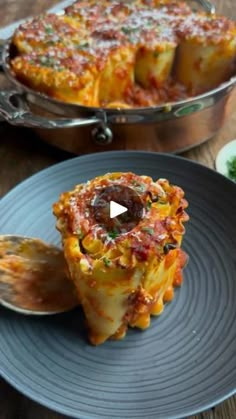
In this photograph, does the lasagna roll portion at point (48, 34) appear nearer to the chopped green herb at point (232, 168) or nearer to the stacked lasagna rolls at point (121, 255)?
the chopped green herb at point (232, 168)

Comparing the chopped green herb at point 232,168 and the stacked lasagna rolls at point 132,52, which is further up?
the stacked lasagna rolls at point 132,52

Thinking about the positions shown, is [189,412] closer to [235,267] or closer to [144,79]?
[235,267]

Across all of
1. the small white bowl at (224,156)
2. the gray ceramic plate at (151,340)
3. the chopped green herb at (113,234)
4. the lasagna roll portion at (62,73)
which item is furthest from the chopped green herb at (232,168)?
the chopped green herb at (113,234)

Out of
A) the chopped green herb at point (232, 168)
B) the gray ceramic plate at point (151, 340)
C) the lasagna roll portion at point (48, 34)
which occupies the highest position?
the lasagna roll portion at point (48, 34)

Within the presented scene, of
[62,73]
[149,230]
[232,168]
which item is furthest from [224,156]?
[149,230]

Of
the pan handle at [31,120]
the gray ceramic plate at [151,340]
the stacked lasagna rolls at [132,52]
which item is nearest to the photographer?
the gray ceramic plate at [151,340]

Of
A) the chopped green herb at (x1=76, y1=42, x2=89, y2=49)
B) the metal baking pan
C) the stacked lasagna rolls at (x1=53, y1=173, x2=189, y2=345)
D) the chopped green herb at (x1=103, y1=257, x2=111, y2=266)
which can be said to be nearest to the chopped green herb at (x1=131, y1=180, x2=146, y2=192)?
the stacked lasagna rolls at (x1=53, y1=173, x2=189, y2=345)

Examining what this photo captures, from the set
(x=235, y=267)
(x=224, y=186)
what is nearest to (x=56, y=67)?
(x=224, y=186)

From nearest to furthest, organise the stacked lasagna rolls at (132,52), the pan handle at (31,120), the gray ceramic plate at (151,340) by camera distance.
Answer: the gray ceramic plate at (151,340) → the pan handle at (31,120) → the stacked lasagna rolls at (132,52)
